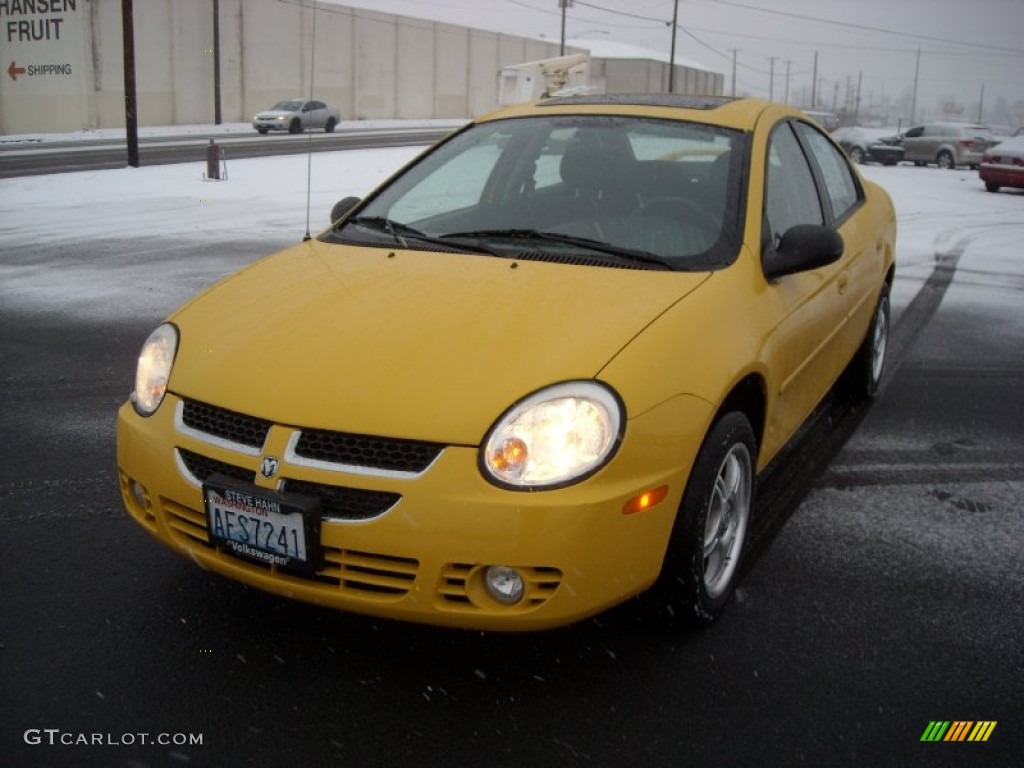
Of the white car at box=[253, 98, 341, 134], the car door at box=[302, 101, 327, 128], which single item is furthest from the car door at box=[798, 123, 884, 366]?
the car door at box=[302, 101, 327, 128]

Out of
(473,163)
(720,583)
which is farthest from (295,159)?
(720,583)

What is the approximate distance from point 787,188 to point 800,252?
70 cm

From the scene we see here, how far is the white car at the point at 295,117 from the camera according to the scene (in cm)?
3894

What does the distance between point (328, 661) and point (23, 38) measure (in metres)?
48.6

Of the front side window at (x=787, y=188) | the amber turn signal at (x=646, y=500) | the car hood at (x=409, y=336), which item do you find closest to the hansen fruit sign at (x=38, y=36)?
the front side window at (x=787, y=188)

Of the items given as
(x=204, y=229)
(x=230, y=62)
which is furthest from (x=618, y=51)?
(x=204, y=229)

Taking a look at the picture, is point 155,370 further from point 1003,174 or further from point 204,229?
point 1003,174

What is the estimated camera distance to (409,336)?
293cm

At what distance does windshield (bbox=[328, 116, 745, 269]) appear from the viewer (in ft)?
11.6

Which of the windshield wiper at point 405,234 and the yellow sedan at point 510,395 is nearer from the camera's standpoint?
the yellow sedan at point 510,395

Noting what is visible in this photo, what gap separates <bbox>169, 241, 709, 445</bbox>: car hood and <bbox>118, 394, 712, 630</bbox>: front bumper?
0.43 feet

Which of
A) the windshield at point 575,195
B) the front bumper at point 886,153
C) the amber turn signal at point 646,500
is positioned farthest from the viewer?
the front bumper at point 886,153

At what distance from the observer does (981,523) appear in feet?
13.4
